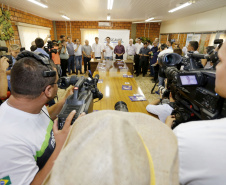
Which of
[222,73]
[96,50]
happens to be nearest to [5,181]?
[222,73]

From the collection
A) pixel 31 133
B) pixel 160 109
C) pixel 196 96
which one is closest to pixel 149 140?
pixel 31 133

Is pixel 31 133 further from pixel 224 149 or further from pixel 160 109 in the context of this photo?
pixel 160 109

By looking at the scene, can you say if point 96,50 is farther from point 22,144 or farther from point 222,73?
point 222,73

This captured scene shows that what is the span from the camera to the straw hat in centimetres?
30

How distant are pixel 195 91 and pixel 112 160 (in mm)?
1350

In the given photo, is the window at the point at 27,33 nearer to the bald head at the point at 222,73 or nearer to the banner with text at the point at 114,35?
the banner with text at the point at 114,35

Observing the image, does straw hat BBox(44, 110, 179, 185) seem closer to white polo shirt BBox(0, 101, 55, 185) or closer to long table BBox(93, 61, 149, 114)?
white polo shirt BBox(0, 101, 55, 185)

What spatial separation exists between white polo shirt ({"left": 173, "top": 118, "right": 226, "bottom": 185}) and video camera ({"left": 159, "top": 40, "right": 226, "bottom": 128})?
2.68 feet

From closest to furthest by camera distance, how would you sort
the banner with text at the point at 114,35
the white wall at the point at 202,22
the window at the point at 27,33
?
the white wall at the point at 202,22 → the window at the point at 27,33 → the banner with text at the point at 114,35

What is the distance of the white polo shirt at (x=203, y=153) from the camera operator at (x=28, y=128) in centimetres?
58

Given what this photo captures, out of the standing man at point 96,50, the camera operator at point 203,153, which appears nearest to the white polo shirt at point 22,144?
the camera operator at point 203,153

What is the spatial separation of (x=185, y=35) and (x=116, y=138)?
924 cm

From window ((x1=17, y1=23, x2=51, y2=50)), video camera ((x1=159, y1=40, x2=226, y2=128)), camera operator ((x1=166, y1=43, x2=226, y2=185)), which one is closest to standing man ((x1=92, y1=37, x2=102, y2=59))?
window ((x1=17, y1=23, x2=51, y2=50))

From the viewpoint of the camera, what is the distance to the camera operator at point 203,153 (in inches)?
18.0
